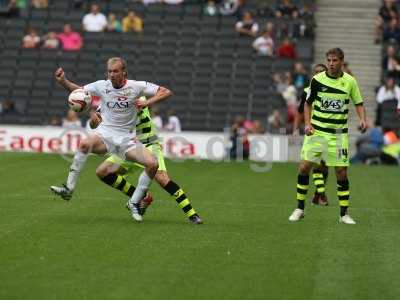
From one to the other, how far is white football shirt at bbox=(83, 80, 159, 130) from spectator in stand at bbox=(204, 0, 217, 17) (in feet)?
73.8

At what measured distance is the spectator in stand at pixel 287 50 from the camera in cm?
3506

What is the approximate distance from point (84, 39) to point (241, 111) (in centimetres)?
587

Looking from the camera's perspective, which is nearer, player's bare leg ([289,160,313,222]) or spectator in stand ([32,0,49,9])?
player's bare leg ([289,160,313,222])

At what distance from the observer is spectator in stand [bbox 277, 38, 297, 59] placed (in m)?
35.1

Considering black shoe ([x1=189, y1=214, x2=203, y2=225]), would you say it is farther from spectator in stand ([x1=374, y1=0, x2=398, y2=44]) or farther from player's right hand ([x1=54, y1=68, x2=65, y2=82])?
spectator in stand ([x1=374, y1=0, x2=398, y2=44])

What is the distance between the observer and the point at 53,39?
118 ft

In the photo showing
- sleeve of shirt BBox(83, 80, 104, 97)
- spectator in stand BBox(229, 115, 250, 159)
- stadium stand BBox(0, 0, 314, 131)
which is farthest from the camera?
stadium stand BBox(0, 0, 314, 131)

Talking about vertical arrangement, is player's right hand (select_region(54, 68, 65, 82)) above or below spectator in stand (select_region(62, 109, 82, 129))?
above

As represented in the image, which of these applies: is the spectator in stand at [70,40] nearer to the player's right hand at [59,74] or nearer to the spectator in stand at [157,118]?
the spectator in stand at [157,118]

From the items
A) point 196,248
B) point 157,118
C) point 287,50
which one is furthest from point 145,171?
point 287,50

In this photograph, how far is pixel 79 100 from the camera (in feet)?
46.7

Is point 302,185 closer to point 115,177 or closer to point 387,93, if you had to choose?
point 115,177

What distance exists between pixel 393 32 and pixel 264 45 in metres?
4.13

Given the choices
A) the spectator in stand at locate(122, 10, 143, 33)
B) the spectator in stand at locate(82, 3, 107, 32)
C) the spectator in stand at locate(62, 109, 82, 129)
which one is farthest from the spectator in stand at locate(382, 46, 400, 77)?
the spectator in stand at locate(62, 109, 82, 129)
